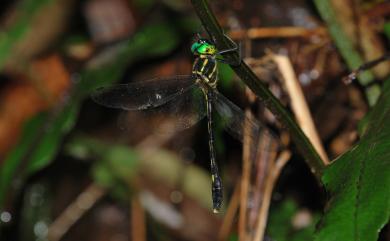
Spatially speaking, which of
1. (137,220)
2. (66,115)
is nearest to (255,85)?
(66,115)

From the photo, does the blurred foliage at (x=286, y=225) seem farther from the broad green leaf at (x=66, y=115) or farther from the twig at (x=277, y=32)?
the broad green leaf at (x=66, y=115)

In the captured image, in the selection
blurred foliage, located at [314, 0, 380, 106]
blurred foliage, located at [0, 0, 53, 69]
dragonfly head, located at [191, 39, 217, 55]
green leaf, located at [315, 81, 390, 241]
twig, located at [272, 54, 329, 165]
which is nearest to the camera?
green leaf, located at [315, 81, 390, 241]

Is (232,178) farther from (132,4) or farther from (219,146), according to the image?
(132,4)

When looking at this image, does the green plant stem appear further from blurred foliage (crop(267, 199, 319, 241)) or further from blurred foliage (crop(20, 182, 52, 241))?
blurred foliage (crop(20, 182, 52, 241))

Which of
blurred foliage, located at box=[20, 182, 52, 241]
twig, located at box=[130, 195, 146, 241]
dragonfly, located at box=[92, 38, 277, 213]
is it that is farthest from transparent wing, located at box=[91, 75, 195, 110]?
blurred foliage, located at box=[20, 182, 52, 241]

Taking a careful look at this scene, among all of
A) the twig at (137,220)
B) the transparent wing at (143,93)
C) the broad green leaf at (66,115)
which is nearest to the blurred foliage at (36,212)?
the twig at (137,220)

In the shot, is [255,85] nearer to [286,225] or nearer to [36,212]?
[286,225]
